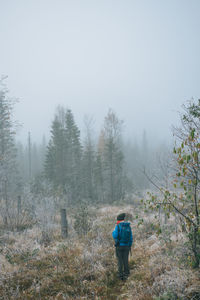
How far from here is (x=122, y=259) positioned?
4668mm

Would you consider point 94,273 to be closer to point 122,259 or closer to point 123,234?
point 122,259

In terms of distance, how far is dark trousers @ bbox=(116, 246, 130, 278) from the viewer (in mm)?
4535

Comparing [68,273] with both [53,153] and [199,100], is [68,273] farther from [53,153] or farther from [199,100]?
[53,153]

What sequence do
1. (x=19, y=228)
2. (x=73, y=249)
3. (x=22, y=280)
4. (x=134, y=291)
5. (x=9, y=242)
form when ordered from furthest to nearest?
(x=19, y=228), (x=9, y=242), (x=73, y=249), (x=22, y=280), (x=134, y=291)

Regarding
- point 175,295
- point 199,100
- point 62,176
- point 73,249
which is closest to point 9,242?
point 73,249

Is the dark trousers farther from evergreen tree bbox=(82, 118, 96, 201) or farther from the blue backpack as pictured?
evergreen tree bbox=(82, 118, 96, 201)

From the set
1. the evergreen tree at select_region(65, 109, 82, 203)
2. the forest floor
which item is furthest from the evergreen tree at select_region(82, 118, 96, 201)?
the forest floor

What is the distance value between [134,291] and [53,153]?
22233 mm

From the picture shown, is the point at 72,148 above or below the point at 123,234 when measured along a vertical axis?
above

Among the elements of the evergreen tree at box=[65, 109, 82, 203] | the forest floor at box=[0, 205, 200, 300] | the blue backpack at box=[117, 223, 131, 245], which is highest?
the evergreen tree at box=[65, 109, 82, 203]

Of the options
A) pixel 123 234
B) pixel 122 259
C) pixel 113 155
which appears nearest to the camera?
pixel 123 234

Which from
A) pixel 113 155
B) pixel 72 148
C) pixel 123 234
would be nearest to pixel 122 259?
pixel 123 234

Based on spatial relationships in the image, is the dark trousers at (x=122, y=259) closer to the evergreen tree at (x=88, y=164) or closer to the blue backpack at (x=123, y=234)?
the blue backpack at (x=123, y=234)

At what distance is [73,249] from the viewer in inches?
234
